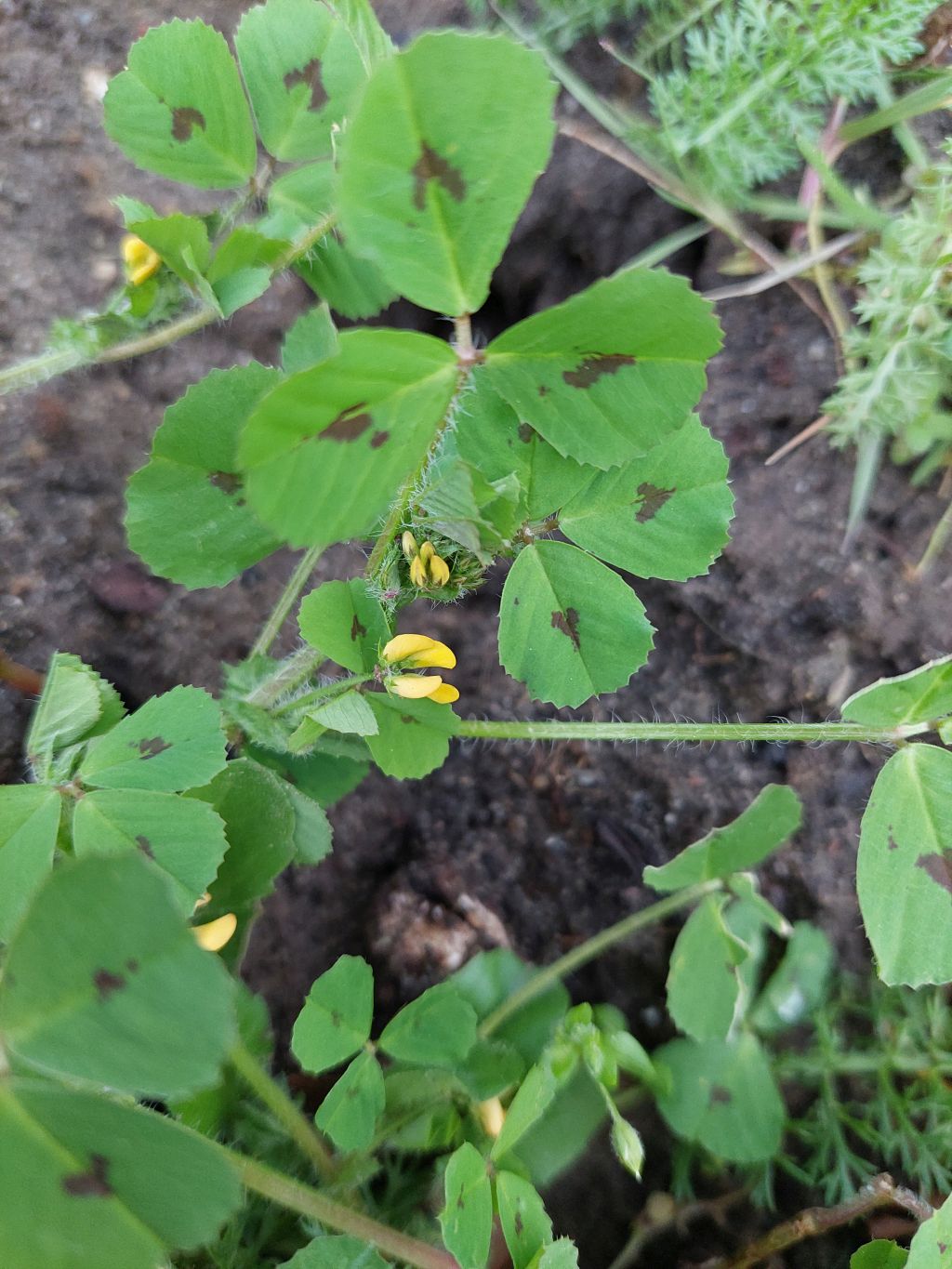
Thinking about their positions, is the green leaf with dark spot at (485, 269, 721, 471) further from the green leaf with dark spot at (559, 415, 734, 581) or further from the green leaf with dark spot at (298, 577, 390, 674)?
the green leaf with dark spot at (298, 577, 390, 674)

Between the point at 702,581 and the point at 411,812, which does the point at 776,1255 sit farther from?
the point at 702,581

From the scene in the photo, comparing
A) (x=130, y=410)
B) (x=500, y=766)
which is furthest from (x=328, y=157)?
(x=500, y=766)

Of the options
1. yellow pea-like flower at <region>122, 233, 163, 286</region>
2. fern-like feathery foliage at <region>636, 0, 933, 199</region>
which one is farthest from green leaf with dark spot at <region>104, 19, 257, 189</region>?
fern-like feathery foliage at <region>636, 0, 933, 199</region>

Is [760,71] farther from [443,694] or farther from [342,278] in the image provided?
[443,694]

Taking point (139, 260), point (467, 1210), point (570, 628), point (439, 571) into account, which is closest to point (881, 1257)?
point (467, 1210)

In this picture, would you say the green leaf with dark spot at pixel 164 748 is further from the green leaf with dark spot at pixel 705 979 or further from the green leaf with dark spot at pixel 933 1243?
the green leaf with dark spot at pixel 933 1243

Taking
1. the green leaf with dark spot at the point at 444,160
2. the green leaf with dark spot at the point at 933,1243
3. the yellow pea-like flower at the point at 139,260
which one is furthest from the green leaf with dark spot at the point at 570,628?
the green leaf with dark spot at the point at 933,1243
